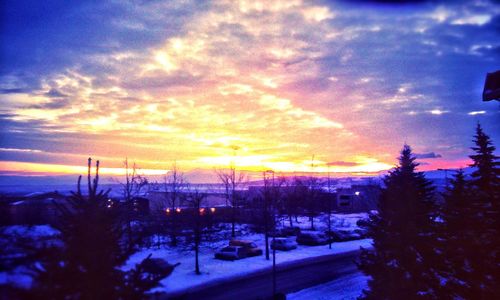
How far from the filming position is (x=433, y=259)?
605 inches

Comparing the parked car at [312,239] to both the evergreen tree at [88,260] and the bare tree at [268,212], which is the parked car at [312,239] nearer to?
the bare tree at [268,212]

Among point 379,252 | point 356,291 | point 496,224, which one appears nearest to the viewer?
point 496,224

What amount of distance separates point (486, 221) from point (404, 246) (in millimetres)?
3356

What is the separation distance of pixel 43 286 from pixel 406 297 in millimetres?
13643

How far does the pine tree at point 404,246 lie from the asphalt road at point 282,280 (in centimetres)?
681

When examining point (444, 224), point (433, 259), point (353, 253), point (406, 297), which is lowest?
point (353, 253)

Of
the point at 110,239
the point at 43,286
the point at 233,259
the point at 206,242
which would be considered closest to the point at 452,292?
the point at 110,239

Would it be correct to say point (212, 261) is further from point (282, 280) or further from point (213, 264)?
point (282, 280)

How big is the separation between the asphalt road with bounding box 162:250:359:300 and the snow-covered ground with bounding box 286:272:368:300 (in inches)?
28.6

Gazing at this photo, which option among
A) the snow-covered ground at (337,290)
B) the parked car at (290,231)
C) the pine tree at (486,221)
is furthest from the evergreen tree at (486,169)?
the parked car at (290,231)

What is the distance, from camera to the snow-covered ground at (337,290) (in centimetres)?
2012

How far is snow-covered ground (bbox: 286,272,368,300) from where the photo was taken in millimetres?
→ 20122

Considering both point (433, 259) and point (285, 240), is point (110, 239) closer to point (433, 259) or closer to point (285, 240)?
point (433, 259)

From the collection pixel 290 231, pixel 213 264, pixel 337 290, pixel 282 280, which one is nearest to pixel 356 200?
pixel 290 231
